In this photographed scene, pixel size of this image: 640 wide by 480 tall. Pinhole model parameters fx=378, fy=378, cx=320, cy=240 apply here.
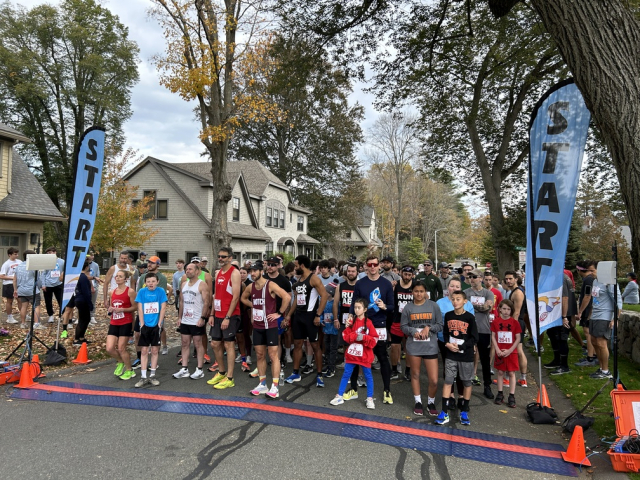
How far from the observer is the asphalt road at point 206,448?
12.3ft

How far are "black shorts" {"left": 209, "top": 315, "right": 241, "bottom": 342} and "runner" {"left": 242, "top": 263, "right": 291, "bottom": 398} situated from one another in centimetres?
42

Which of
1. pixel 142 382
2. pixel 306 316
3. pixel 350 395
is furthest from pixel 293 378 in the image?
pixel 142 382

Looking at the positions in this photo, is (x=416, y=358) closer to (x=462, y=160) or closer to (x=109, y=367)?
(x=109, y=367)

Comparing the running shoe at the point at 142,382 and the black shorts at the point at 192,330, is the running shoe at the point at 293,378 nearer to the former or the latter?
the black shorts at the point at 192,330

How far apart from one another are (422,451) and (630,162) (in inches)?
154

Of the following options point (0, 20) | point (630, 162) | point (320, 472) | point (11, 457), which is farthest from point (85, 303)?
point (0, 20)

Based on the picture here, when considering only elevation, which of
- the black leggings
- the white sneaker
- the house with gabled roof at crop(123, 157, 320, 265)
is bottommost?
the white sneaker

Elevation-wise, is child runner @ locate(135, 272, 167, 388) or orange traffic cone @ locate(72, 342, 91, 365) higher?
child runner @ locate(135, 272, 167, 388)

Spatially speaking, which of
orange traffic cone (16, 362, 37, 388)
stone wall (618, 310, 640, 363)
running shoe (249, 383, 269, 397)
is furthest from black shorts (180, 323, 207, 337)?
stone wall (618, 310, 640, 363)

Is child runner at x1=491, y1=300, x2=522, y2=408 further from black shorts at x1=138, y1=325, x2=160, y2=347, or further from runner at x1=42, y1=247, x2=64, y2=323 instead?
runner at x1=42, y1=247, x2=64, y2=323

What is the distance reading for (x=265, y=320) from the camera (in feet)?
19.5

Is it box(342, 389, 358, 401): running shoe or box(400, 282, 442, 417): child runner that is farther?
box(342, 389, 358, 401): running shoe

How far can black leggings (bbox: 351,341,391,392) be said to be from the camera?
5.71 metres

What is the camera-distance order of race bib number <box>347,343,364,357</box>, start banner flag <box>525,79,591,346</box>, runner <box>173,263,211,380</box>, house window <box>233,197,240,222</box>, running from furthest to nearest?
house window <box>233,197,240,222</box>
runner <box>173,263,211,380</box>
race bib number <box>347,343,364,357</box>
start banner flag <box>525,79,591,346</box>
